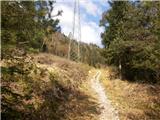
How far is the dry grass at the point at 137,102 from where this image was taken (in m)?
18.0

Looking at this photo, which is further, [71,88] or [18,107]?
[71,88]

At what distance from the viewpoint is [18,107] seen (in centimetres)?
1297

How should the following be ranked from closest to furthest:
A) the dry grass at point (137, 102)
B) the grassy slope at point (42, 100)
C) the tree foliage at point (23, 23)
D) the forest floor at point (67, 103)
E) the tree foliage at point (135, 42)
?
the tree foliage at point (23, 23), the grassy slope at point (42, 100), the forest floor at point (67, 103), the dry grass at point (137, 102), the tree foliage at point (135, 42)

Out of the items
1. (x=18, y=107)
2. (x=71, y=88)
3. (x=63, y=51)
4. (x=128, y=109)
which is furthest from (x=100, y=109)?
(x=63, y=51)

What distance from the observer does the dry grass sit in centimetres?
1799

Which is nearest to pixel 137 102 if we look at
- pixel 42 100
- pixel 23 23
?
pixel 42 100

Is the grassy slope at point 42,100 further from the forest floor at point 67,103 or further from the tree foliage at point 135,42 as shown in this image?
the tree foliage at point 135,42

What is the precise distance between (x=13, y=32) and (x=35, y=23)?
95cm

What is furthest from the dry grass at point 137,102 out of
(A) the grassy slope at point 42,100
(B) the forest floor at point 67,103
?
(A) the grassy slope at point 42,100

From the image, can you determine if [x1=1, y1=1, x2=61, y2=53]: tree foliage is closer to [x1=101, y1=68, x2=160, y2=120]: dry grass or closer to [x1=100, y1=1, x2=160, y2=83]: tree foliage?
[x1=101, y1=68, x2=160, y2=120]: dry grass

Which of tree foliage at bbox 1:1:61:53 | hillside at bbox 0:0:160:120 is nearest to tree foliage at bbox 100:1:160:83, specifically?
hillside at bbox 0:0:160:120

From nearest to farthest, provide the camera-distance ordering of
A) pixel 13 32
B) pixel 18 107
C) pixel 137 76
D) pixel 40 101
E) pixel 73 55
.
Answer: pixel 13 32, pixel 18 107, pixel 40 101, pixel 137 76, pixel 73 55

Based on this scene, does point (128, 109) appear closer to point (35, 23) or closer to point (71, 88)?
point (71, 88)

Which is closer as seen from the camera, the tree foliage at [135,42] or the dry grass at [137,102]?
the dry grass at [137,102]
